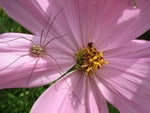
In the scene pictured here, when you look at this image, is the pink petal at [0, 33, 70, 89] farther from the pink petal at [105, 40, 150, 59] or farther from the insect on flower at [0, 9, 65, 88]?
the pink petal at [105, 40, 150, 59]

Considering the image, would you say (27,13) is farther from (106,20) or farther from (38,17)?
(106,20)

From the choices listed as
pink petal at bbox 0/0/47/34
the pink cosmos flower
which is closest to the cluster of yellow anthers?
the pink cosmos flower

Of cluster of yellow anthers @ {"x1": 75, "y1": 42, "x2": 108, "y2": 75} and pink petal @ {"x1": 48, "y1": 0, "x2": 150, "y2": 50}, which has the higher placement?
pink petal @ {"x1": 48, "y1": 0, "x2": 150, "y2": 50}

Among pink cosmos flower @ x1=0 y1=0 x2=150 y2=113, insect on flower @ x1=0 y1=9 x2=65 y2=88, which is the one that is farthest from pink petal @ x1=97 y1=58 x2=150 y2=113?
insect on flower @ x1=0 y1=9 x2=65 y2=88

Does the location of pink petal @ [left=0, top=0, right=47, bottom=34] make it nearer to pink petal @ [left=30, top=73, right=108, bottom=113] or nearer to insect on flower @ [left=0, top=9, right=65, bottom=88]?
insect on flower @ [left=0, top=9, right=65, bottom=88]

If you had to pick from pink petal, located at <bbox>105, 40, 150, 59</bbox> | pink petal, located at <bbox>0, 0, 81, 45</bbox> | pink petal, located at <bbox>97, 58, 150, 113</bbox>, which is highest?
pink petal, located at <bbox>0, 0, 81, 45</bbox>

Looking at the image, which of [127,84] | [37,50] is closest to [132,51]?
[127,84]

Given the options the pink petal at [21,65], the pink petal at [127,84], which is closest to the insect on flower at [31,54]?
the pink petal at [21,65]
